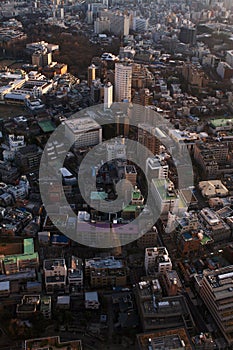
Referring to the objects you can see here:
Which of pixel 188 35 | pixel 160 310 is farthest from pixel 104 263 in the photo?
pixel 188 35

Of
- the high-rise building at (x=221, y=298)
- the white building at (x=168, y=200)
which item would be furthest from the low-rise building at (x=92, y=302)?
the white building at (x=168, y=200)

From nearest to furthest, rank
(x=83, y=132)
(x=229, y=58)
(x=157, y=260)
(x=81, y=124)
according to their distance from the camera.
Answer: (x=157, y=260)
(x=83, y=132)
(x=81, y=124)
(x=229, y=58)

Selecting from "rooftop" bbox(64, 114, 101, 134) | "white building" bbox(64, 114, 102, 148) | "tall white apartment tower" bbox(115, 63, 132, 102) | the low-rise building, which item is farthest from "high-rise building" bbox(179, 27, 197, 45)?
the low-rise building

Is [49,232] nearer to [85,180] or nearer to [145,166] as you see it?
[85,180]

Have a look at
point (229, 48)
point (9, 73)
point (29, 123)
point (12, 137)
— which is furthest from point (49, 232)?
point (229, 48)

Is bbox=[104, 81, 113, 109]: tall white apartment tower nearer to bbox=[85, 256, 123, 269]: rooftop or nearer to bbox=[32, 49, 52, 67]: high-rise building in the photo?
bbox=[32, 49, 52, 67]: high-rise building

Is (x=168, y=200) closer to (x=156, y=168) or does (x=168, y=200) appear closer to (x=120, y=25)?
(x=156, y=168)
